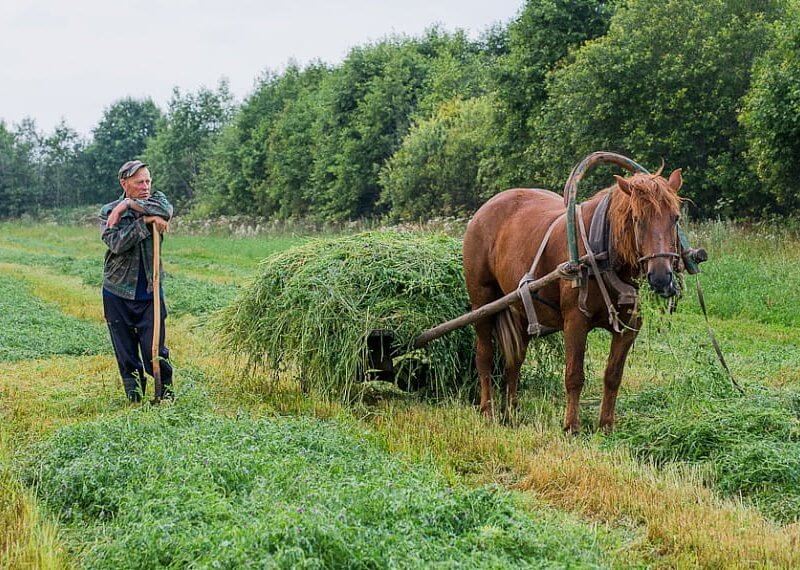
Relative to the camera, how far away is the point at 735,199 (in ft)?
70.4

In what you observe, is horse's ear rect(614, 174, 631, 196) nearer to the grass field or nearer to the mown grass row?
the grass field

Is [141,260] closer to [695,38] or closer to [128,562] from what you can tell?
[128,562]

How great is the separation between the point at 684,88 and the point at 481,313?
56.6ft

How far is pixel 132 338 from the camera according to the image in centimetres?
698

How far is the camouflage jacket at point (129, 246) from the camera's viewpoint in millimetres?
6598

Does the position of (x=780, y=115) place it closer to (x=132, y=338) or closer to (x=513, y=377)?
(x=513, y=377)

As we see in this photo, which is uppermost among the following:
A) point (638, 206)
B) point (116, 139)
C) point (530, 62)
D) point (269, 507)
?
point (116, 139)

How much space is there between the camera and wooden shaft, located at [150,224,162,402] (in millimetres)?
6438

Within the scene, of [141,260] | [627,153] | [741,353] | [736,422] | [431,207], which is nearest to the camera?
[736,422]

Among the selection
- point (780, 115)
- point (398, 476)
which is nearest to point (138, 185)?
point (398, 476)

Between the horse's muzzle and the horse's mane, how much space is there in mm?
297

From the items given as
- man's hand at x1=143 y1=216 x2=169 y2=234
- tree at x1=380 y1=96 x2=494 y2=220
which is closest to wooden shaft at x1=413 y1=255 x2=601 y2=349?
man's hand at x1=143 y1=216 x2=169 y2=234

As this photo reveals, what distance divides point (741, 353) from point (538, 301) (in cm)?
420

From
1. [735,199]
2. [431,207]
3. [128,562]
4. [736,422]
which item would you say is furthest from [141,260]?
[431,207]
